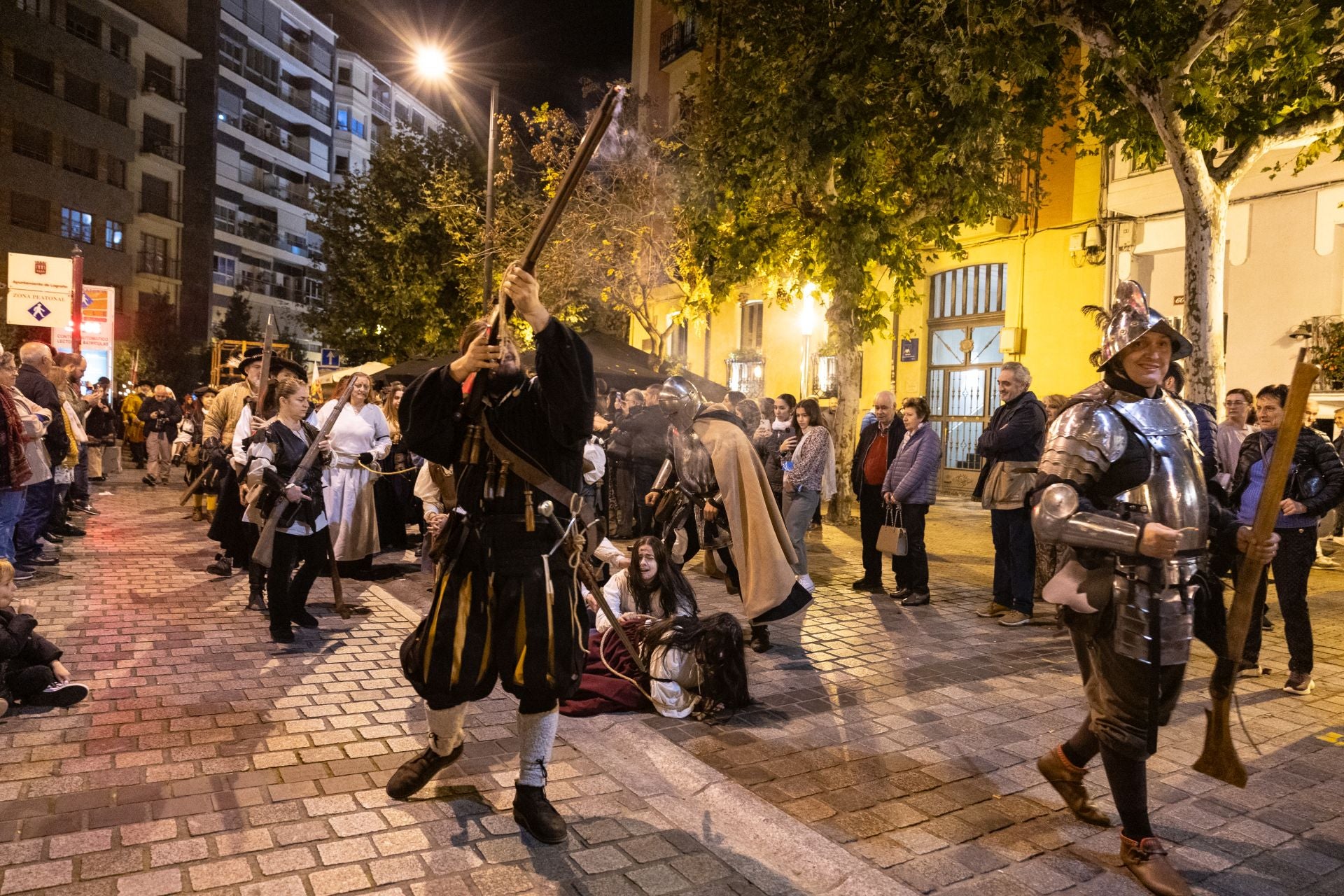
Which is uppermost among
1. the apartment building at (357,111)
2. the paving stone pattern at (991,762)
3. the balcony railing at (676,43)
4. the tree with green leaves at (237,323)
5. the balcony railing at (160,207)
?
the apartment building at (357,111)

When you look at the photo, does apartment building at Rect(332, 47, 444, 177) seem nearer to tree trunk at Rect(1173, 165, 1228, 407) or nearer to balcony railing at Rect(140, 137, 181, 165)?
balcony railing at Rect(140, 137, 181, 165)

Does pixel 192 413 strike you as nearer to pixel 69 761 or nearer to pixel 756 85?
pixel 756 85

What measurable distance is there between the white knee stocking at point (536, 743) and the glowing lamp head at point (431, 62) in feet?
57.0

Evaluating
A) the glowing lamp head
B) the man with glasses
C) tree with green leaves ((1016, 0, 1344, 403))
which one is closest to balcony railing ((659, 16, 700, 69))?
the glowing lamp head

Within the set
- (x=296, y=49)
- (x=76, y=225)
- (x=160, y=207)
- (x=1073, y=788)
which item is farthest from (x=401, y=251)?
(x=296, y=49)

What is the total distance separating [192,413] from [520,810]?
18.6 metres

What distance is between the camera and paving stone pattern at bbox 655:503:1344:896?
3566 millimetres

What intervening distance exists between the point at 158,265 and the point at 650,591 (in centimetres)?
4726

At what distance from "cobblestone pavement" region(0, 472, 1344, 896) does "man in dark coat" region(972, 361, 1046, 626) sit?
1.22m

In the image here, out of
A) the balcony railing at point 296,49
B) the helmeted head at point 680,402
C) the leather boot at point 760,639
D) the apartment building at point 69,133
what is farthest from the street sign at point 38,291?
the balcony railing at point 296,49

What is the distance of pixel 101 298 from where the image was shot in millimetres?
22125

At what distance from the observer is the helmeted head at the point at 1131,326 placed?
3.60 metres

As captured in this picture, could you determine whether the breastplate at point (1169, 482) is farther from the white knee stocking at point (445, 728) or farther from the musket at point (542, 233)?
the white knee stocking at point (445, 728)

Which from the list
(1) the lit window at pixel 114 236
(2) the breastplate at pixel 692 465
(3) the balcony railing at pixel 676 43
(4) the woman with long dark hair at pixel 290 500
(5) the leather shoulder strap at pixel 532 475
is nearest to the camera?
(5) the leather shoulder strap at pixel 532 475
